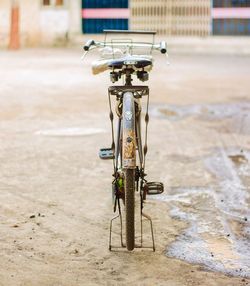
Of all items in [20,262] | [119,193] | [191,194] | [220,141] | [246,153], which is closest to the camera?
[20,262]

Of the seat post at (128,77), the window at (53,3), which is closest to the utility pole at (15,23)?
the window at (53,3)

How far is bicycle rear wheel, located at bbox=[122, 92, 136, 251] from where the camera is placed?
356cm

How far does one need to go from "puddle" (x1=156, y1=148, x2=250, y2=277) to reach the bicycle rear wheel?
12.5 inches

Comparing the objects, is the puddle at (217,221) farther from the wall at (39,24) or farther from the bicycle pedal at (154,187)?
the wall at (39,24)

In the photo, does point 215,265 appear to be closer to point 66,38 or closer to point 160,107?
point 160,107

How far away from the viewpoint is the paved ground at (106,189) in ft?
11.7

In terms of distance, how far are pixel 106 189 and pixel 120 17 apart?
12438 millimetres

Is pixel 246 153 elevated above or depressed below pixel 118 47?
below

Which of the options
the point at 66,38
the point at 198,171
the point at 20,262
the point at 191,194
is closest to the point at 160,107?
the point at 198,171

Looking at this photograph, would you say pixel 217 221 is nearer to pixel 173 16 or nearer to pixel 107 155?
pixel 107 155

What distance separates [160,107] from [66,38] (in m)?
9.45

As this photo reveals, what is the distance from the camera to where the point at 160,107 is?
8.74m

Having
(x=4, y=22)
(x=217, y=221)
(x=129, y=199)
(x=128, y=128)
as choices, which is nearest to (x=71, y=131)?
(x=217, y=221)

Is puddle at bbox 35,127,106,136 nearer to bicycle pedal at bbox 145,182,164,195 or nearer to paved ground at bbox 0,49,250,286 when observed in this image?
paved ground at bbox 0,49,250,286
